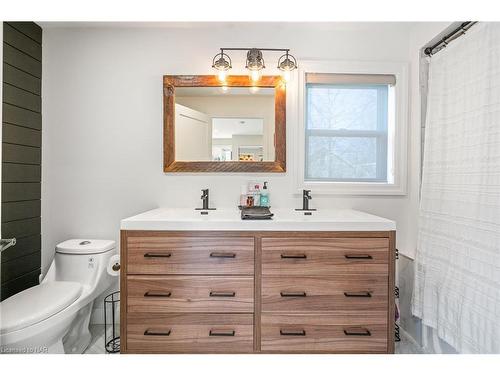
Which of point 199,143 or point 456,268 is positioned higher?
point 199,143

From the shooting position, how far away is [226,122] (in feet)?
6.39

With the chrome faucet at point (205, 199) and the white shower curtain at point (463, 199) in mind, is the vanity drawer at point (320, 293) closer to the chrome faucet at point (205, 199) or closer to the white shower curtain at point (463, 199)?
the white shower curtain at point (463, 199)

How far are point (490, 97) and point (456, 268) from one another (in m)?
0.82

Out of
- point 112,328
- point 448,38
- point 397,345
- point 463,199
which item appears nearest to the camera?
point 463,199

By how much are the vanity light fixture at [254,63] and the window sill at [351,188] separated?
770 millimetres

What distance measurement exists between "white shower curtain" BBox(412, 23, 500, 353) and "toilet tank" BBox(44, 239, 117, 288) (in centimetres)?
198

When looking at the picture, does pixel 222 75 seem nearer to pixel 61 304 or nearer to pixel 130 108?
pixel 130 108

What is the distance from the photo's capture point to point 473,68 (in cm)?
134

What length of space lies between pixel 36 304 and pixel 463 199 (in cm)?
218

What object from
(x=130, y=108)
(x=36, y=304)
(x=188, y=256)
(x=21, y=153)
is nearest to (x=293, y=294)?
(x=188, y=256)

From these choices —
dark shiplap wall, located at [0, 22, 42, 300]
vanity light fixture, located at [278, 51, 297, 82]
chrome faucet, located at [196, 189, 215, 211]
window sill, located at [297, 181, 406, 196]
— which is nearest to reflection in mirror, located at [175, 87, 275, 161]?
vanity light fixture, located at [278, 51, 297, 82]

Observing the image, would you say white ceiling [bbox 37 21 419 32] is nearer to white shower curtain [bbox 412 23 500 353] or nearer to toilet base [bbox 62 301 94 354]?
white shower curtain [bbox 412 23 500 353]
